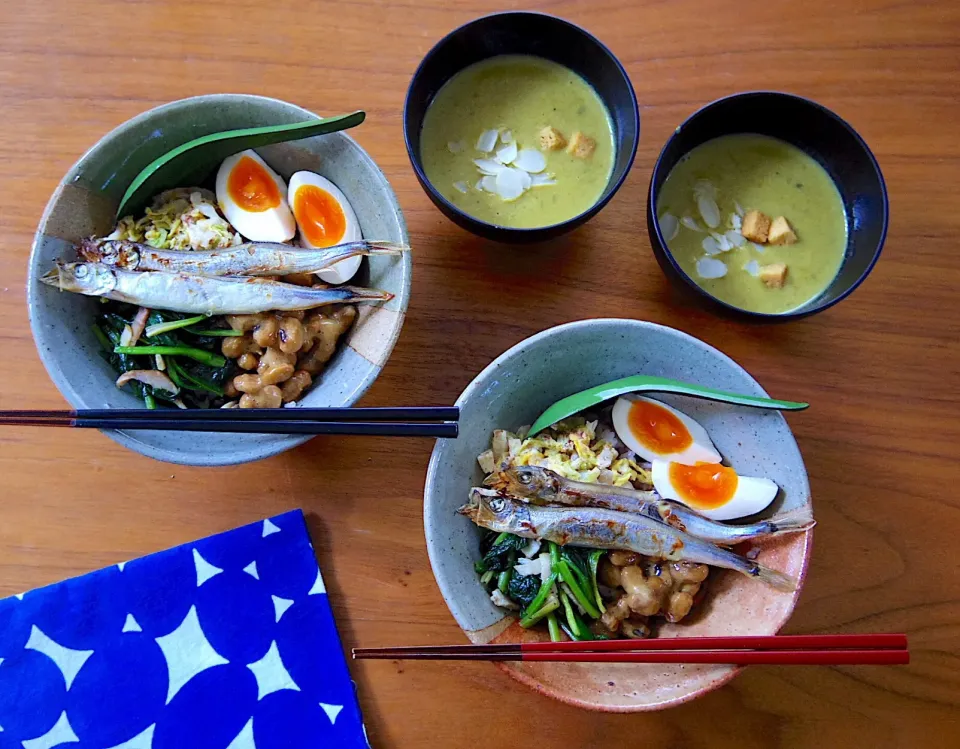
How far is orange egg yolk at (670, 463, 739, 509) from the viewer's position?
4.31 ft

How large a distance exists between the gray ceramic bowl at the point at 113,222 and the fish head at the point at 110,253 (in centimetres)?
3

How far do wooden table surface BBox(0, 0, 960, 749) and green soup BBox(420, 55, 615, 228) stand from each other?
9 centimetres

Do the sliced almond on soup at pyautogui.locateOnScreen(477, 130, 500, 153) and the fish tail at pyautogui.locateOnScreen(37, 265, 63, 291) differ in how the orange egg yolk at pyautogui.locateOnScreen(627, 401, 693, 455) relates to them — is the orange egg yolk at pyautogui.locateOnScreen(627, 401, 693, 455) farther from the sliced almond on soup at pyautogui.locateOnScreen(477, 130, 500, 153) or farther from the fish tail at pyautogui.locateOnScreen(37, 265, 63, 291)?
the fish tail at pyautogui.locateOnScreen(37, 265, 63, 291)

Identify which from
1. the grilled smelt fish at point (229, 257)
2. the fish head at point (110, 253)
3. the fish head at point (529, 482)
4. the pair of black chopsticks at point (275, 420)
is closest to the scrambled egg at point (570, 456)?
the fish head at point (529, 482)

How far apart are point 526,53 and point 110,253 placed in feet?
2.97

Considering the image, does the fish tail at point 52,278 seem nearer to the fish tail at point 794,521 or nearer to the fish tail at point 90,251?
the fish tail at point 90,251

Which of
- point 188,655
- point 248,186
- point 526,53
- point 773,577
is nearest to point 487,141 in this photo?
point 526,53

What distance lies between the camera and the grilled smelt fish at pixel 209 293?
4.33 feet

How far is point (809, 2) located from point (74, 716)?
2123mm

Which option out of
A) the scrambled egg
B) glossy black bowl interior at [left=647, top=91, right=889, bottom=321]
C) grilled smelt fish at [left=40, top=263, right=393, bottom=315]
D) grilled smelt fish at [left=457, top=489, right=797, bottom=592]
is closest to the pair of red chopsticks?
grilled smelt fish at [left=457, top=489, right=797, bottom=592]

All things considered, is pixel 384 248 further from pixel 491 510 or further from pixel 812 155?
pixel 812 155

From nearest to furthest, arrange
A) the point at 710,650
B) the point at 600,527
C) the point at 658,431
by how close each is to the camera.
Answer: the point at 710,650, the point at 600,527, the point at 658,431

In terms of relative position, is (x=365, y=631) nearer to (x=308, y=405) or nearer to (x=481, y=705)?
(x=481, y=705)

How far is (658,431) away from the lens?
4.51ft
